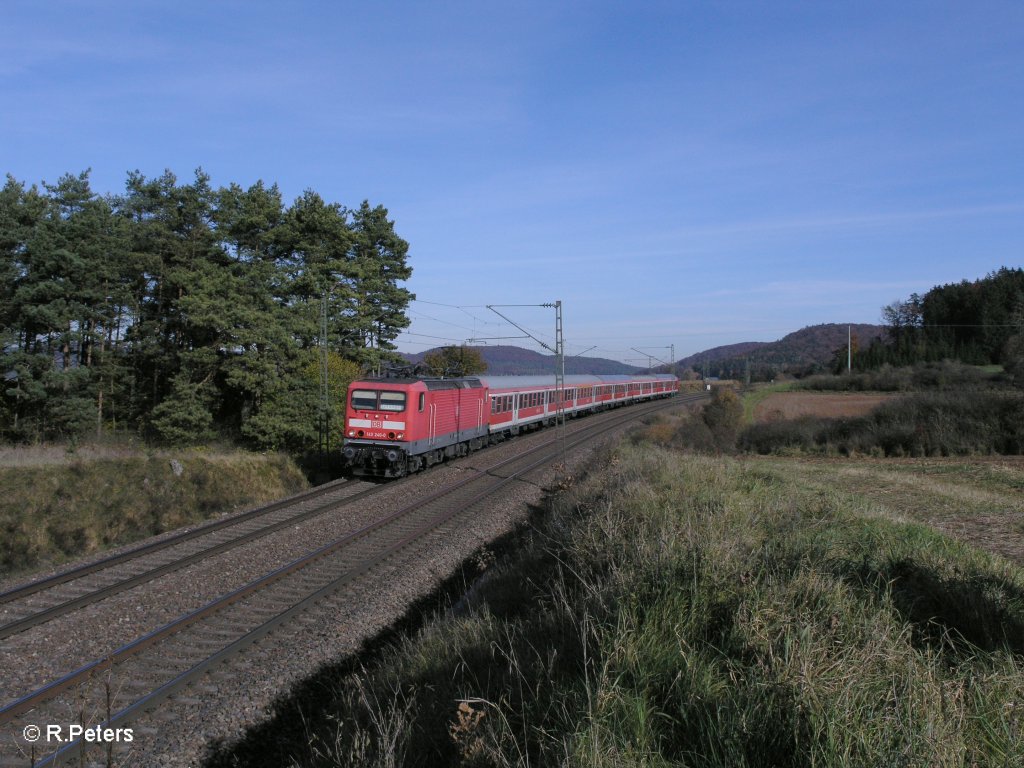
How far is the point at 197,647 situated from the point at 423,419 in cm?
1272

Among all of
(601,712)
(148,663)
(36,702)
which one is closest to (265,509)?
(148,663)

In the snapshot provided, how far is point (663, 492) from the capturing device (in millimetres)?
10500

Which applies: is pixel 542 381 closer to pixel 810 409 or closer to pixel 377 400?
pixel 810 409

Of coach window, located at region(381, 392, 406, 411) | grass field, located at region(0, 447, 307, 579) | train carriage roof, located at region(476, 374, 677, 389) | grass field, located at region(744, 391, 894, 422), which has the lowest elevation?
grass field, located at region(0, 447, 307, 579)

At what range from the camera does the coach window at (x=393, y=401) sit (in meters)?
19.3

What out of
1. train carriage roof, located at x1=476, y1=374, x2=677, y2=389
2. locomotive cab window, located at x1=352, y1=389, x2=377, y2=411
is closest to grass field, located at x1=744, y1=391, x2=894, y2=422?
train carriage roof, located at x1=476, y1=374, x2=677, y2=389

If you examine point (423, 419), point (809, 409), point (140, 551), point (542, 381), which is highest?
point (542, 381)

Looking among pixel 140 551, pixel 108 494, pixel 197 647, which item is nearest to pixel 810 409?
pixel 108 494

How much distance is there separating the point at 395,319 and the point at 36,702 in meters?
39.1

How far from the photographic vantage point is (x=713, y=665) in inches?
151

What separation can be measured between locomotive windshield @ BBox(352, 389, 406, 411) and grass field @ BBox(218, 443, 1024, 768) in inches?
453

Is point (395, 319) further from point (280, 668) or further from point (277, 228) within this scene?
point (280, 668)

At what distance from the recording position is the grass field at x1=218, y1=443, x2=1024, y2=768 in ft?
10.2

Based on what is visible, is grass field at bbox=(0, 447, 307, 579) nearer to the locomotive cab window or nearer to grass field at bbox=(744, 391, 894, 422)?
the locomotive cab window
